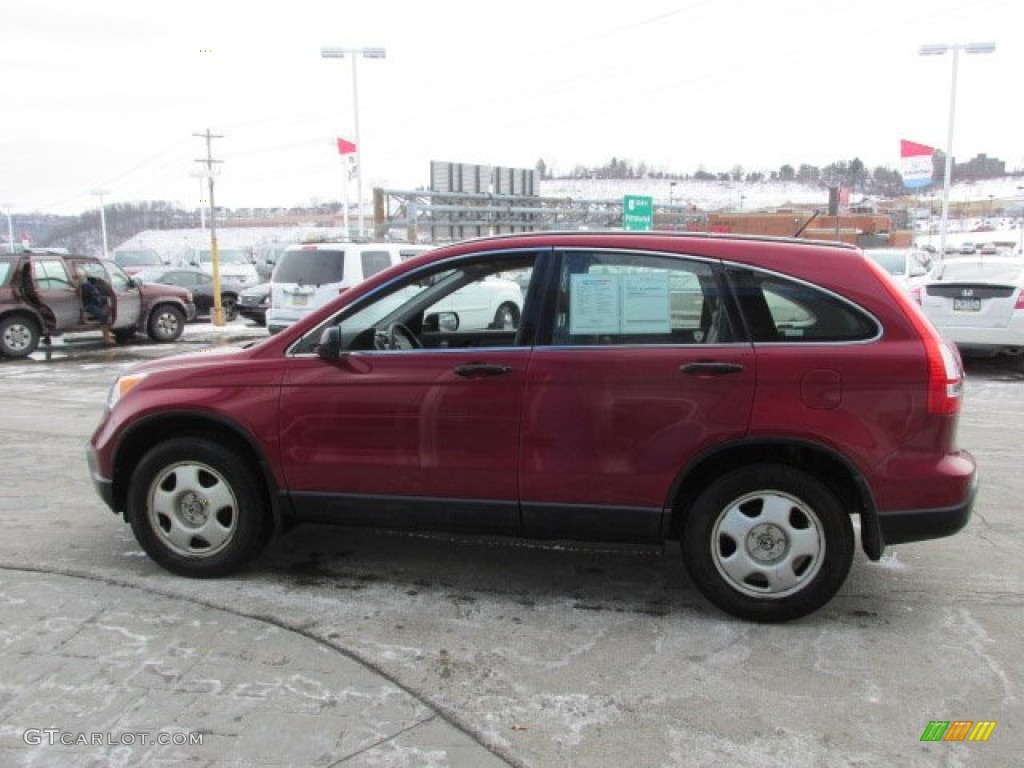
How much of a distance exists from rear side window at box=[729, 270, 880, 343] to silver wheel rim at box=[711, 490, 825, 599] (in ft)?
2.32

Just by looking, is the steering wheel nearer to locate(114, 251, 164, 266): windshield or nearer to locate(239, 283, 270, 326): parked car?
locate(239, 283, 270, 326): parked car

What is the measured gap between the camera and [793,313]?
3738 mm

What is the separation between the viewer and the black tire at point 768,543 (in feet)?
12.2

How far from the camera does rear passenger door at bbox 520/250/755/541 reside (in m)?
3.71

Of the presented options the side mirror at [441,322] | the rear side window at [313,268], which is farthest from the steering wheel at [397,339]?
the rear side window at [313,268]

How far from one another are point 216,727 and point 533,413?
1.78m

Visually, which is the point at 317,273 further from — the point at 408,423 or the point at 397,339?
the point at 408,423

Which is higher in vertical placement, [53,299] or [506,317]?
[506,317]

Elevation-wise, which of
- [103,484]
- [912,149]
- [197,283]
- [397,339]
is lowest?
[103,484]

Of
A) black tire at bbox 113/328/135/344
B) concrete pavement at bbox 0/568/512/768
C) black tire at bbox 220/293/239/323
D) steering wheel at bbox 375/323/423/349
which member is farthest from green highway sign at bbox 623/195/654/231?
concrete pavement at bbox 0/568/512/768

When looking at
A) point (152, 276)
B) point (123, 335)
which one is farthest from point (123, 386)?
point (152, 276)

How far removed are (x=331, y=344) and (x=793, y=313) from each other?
2.10 metres

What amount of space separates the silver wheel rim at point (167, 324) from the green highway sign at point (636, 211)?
1270 centimetres

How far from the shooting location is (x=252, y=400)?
13.7ft
